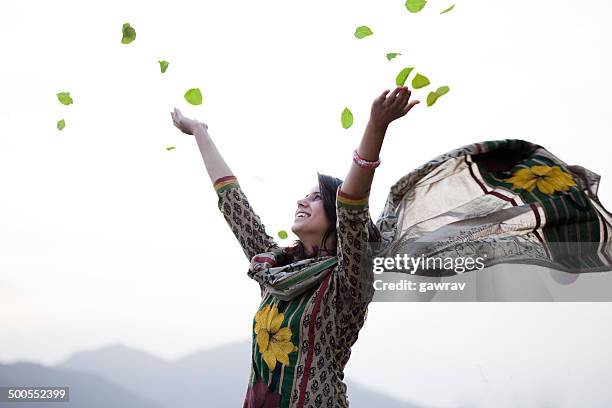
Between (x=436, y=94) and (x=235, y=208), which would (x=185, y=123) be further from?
(x=436, y=94)

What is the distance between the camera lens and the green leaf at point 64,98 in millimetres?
2869

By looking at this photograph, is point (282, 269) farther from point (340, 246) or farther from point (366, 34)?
point (366, 34)

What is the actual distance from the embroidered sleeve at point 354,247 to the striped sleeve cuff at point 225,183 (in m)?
0.60

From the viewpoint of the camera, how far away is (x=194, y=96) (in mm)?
2615

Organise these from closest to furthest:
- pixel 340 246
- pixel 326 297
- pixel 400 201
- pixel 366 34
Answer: pixel 340 246 → pixel 326 297 → pixel 400 201 → pixel 366 34

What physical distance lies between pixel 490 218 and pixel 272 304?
2.19 feet

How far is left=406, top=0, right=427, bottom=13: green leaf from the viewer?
2215mm

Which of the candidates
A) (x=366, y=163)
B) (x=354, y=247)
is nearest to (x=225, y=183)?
(x=354, y=247)

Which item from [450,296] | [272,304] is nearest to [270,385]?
[272,304]

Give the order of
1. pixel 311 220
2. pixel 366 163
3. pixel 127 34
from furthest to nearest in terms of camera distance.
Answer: pixel 127 34
pixel 311 220
pixel 366 163

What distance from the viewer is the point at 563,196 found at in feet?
6.50

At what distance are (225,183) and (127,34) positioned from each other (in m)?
0.64

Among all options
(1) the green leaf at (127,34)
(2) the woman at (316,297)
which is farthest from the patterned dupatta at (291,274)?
(1) the green leaf at (127,34)

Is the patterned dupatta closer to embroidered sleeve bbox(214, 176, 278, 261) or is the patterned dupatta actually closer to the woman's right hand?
embroidered sleeve bbox(214, 176, 278, 261)
